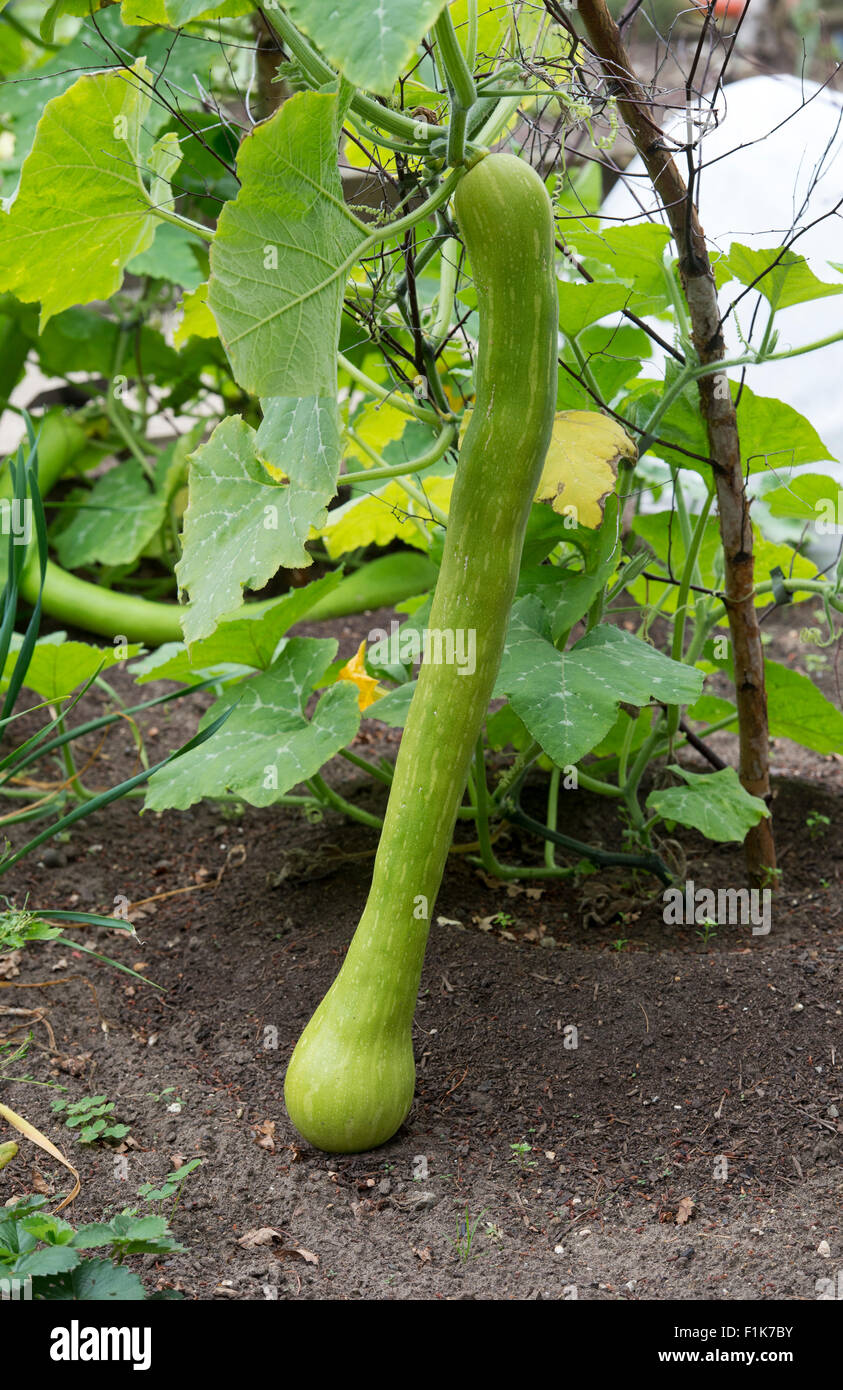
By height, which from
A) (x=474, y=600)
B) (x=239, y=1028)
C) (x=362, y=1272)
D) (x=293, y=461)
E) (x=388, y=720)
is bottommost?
(x=362, y=1272)

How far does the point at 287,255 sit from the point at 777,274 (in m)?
0.72

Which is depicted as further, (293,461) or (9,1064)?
(9,1064)

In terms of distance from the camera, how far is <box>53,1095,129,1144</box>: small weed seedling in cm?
134

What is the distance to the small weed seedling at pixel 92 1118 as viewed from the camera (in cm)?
134

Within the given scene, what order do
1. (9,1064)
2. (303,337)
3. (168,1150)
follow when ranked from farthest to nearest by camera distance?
(9,1064) < (168,1150) < (303,337)

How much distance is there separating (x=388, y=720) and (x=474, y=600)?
38 cm

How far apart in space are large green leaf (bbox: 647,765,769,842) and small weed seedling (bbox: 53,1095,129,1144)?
2.74ft

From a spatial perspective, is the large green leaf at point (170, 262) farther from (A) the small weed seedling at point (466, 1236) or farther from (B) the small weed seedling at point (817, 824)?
(A) the small weed seedling at point (466, 1236)

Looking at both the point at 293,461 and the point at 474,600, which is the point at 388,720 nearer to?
the point at 474,600

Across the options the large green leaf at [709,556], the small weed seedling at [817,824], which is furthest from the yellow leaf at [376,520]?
the small weed seedling at [817,824]

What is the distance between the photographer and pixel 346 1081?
1292 mm

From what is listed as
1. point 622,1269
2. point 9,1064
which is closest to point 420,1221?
point 622,1269

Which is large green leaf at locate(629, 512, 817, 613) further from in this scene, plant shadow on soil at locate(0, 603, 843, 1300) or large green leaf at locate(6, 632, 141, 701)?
large green leaf at locate(6, 632, 141, 701)

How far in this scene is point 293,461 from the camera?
1.12 meters
